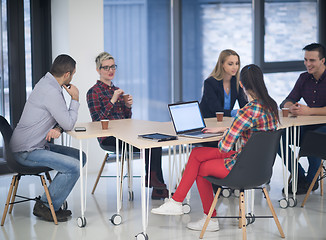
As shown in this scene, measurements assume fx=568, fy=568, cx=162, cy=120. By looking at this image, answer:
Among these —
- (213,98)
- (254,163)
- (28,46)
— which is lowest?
(254,163)

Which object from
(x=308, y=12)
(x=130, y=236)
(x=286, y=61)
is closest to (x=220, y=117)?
(x=130, y=236)

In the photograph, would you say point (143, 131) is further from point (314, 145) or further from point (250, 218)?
point (314, 145)

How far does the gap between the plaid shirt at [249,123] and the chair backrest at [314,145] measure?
84cm

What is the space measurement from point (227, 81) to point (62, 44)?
6.08 ft

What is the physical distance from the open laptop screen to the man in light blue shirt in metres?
0.78

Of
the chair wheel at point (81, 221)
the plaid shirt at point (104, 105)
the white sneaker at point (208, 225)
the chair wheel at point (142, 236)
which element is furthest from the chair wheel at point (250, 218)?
the plaid shirt at point (104, 105)

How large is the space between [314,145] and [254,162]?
3.46 ft

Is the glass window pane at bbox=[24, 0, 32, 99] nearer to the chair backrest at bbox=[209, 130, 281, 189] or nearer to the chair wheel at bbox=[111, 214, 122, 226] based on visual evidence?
the chair wheel at bbox=[111, 214, 122, 226]

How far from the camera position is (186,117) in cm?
425

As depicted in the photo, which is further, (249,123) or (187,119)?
(187,119)

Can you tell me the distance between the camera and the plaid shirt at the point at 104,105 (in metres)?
→ 4.88

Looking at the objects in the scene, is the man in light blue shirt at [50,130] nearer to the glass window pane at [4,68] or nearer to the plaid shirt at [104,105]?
the plaid shirt at [104,105]

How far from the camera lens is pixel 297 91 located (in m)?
5.38

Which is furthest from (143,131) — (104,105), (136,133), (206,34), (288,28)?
(288,28)
